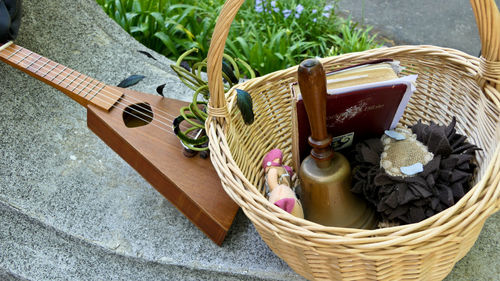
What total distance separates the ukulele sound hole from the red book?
390 mm

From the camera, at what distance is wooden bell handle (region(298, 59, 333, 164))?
71 cm

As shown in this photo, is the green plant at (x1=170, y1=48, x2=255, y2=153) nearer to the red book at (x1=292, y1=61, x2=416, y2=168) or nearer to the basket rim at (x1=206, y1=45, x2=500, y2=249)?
the red book at (x1=292, y1=61, x2=416, y2=168)

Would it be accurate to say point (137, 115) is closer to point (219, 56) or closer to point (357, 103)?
point (219, 56)

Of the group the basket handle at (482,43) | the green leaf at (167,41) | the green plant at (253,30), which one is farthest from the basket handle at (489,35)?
the green leaf at (167,41)

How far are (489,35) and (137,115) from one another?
0.79 metres

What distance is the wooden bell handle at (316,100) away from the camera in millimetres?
714

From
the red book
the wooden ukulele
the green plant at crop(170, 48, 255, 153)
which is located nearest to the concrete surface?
the wooden ukulele

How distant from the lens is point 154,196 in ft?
3.81

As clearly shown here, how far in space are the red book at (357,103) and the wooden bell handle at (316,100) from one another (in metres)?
0.09

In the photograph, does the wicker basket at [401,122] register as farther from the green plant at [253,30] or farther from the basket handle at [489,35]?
the green plant at [253,30]

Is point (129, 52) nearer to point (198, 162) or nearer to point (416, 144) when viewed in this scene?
point (198, 162)

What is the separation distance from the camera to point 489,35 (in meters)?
0.79

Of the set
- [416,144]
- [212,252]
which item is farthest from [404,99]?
[212,252]

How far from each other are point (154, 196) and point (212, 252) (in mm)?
240
